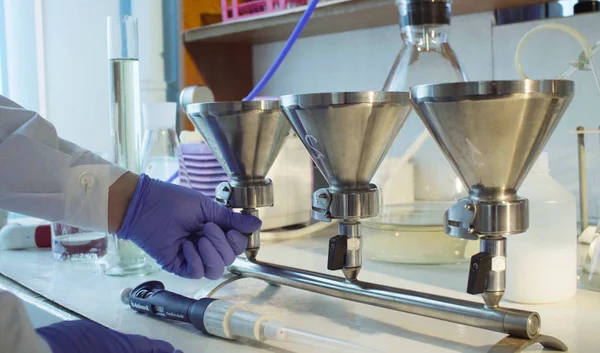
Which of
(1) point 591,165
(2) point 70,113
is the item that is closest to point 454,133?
(1) point 591,165

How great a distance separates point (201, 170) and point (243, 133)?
47 centimetres

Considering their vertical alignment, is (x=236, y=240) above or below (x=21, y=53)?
below

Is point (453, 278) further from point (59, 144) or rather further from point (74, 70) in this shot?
point (74, 70)

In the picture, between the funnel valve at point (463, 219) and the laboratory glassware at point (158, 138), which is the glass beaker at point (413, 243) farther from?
the laboratory glassware at point (158, 138)

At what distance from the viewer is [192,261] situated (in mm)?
850

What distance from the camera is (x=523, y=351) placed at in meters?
0.65

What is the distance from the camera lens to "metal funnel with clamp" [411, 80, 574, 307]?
22.9 inches

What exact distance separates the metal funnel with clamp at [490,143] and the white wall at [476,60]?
2.16 feet

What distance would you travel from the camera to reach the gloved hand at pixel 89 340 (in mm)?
600

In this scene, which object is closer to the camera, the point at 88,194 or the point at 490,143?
the point at 490,143

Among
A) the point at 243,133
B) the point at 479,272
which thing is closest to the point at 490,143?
the point at 479,272

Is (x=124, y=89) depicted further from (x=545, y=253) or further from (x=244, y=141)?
(x=545, y=253)

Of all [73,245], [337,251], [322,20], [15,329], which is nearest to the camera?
[15,329]

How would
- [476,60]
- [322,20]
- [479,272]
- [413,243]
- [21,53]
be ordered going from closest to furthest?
[479,272] → [413,243] → [476,60] → [322,20] → [21,53]
